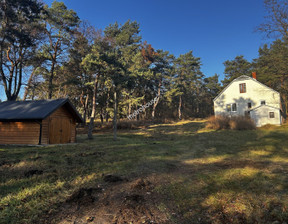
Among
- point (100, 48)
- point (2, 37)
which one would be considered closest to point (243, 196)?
point (100, 48)

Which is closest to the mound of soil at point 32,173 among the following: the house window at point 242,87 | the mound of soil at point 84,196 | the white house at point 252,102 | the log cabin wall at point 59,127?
the mound of soil at point 84,196

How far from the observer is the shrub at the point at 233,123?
68.6 ft

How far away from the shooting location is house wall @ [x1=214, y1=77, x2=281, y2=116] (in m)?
26.3

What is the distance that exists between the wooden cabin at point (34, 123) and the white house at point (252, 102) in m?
25.8

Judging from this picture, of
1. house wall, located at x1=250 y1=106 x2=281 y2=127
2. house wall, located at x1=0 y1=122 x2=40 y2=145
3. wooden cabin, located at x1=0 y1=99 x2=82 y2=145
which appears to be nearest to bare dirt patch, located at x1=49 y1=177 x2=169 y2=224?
A: wooden cabin, located at x1=0 y1=99 x2=82 y2=145

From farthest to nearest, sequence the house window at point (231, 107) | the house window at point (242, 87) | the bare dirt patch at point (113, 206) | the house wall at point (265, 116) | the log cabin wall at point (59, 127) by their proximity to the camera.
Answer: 1. the house window at point (231, 107)
2. the house window at point (242, 87)
3. the house wall at point (265, 116)
4. the log cabin wall at point (59, 127)
5. the bare dirt patch at point (113, 206)

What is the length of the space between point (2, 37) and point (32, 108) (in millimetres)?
11463

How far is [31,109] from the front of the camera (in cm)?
1372

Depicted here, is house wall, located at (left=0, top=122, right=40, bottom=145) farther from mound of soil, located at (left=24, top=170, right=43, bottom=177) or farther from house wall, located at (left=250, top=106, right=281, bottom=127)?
house wall, located at (left=250, top=106, right=281, bottom=127)

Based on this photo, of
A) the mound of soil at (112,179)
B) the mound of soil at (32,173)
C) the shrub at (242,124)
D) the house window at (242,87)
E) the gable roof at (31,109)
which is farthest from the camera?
the house window at (242,87)

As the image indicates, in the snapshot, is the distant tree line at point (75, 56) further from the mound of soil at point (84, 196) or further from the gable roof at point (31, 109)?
the mound of soil at point (84, 196)

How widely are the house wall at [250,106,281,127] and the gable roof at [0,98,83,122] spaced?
24.8 metres

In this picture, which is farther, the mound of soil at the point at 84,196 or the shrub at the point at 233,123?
the shrub at the point at 233,123

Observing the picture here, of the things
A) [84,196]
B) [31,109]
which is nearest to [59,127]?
[31,109]
